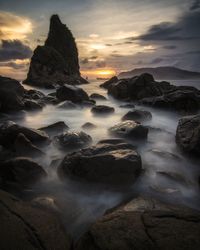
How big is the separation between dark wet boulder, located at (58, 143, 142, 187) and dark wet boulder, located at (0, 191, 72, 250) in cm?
167

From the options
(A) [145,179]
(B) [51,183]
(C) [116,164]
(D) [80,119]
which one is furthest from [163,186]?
(D) [80,119]

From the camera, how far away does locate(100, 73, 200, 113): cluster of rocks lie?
43.7ft

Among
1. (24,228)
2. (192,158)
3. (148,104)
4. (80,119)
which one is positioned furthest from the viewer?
(148,104)

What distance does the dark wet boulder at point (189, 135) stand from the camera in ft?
20.5

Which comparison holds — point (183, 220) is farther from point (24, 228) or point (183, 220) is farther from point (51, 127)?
point (51, 127)

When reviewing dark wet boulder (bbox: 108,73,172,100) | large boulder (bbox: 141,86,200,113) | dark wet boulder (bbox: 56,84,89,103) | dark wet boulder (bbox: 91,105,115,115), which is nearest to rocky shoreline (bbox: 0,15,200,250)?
dark wet boulder (bbox: 91,105,115,115)

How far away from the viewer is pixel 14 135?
6.64 metres

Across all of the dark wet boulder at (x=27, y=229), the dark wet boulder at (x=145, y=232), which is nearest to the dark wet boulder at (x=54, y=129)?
the dark wet boulder at (x=27, y=229)

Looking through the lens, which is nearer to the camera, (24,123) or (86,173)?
(86,173)

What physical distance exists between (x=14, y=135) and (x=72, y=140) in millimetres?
1615

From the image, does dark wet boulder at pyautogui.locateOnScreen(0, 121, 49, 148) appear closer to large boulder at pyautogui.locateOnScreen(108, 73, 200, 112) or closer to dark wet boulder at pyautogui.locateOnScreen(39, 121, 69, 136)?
dark wet boulder at pyautogui.locateOnScreen(39, 121, 69, 136)

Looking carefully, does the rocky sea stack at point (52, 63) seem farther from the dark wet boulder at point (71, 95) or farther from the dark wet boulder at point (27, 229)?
the dark wet boulder at point (27, 229)

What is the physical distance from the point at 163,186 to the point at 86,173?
1593 mm

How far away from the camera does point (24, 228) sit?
2785 mm
